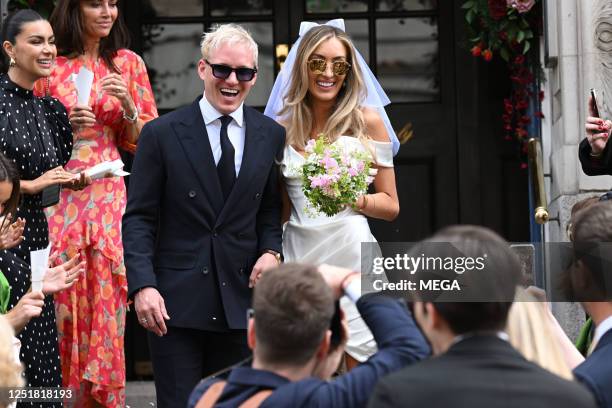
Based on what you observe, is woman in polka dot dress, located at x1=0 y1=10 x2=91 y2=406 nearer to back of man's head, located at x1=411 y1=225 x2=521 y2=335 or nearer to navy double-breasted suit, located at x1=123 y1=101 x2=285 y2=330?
navy double-breasted suit, located at x1=123 y1=101 x2=285 y2=330

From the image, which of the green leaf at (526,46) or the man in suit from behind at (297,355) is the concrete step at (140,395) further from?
the man in suit from behind at (297,355)

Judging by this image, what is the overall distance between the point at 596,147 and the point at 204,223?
6.61 ft

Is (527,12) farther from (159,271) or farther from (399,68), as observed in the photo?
(159,271)

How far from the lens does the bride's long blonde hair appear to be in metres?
5.75

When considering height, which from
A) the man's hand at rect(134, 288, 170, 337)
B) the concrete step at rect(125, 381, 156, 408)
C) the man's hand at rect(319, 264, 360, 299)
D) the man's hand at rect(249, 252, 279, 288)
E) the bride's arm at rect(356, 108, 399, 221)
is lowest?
the concrete step at rect(125, 381, 156, 408)

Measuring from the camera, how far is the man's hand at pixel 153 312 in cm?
491

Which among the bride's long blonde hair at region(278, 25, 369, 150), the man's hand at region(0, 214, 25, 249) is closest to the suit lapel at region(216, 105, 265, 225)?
the bride's long blonde hair at region(278, 25, 369, 150)

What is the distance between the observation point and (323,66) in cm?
579

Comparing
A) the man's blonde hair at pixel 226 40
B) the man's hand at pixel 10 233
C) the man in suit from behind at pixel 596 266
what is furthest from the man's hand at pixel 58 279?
the man in suit from behind at pixel 596 266

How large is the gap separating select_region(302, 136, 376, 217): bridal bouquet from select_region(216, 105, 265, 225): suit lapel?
0.23m

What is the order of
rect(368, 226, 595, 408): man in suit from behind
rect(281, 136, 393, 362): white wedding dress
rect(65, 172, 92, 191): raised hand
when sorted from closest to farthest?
rect(368, 226, 595, 408): man in suit from behind → rect(281, 136, 393, 362): white wedding dress → rect(65, 172, 92, 191): raised hand

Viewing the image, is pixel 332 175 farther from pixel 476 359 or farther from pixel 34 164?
pixel 476 359

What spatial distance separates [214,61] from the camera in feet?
17.4

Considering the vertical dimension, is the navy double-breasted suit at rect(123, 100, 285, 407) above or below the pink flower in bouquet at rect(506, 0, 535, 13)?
below
